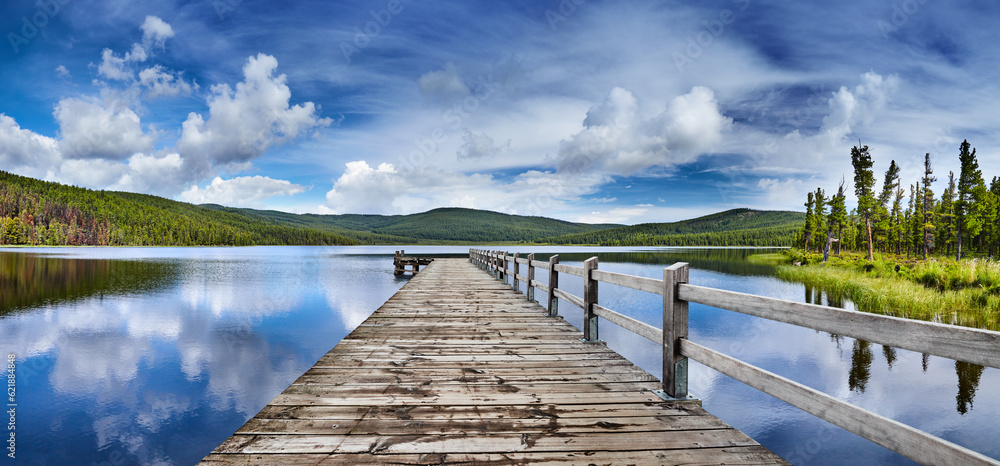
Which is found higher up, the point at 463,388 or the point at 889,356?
the point at 463,388

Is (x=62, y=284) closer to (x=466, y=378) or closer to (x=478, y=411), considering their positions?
(x=466, y=378)

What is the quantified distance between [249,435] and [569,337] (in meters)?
4.72

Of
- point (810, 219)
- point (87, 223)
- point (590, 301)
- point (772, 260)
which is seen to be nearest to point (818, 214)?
point (810, 219)

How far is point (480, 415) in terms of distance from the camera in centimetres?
379

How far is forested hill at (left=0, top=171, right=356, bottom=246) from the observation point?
127 meters

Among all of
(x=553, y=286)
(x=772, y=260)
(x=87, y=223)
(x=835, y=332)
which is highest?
(x=87, y=223)

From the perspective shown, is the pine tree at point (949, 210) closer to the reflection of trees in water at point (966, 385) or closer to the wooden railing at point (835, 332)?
the reflection of trees in water at point (966, 385)

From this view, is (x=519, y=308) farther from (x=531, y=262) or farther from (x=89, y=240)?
(x=89, y=240)

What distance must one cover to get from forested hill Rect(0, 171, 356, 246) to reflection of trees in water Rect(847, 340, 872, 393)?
558 feet

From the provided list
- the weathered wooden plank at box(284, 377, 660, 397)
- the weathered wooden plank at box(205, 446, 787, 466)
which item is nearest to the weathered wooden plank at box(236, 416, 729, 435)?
the weathered wooden plank at box(205, 446, 787, 466)

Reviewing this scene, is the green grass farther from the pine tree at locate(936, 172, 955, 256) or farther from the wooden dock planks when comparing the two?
the wooden dock planks

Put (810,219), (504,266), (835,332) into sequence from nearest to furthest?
1. (835,332)
2. (504,266)
3. (810,219)

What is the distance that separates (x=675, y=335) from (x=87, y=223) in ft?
605

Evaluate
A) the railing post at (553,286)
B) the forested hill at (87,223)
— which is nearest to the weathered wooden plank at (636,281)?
the railing post at (553,286)
